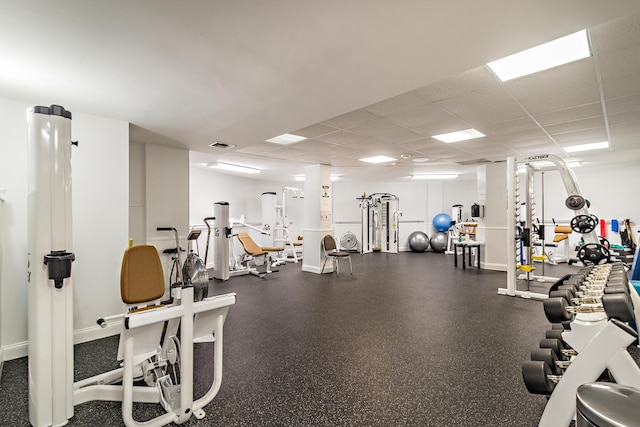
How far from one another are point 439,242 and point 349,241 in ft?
9.28

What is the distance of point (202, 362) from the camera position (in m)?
2.48

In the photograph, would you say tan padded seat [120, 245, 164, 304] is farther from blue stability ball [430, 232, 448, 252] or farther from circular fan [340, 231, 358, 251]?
blue stability ball [430, 232, 448, 252]

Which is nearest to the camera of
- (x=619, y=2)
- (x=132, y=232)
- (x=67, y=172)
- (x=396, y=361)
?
(x=619, y=2)

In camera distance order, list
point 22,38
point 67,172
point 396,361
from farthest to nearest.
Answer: point 396,361 → point 67,172 → point 22,38

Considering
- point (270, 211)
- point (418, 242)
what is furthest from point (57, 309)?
point (418, 242)

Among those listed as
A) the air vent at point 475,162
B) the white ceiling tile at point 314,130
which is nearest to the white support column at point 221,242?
the white ceiling tile at point 314,130

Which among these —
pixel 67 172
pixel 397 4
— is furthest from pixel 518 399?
pixel 67 172

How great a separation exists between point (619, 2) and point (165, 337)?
10.0 feet

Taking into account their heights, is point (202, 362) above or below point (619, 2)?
below

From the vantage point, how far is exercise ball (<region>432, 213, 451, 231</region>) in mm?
9703

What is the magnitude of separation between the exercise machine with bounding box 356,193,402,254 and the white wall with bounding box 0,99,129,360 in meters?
7.28

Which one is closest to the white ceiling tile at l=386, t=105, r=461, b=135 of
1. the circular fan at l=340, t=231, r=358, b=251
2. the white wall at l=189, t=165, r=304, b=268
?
the white wall at l=189, t=165, r=304, b=268

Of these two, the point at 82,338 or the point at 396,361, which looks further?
the point at 82,338

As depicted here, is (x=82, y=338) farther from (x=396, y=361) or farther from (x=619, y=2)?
(x=619, y=2)
